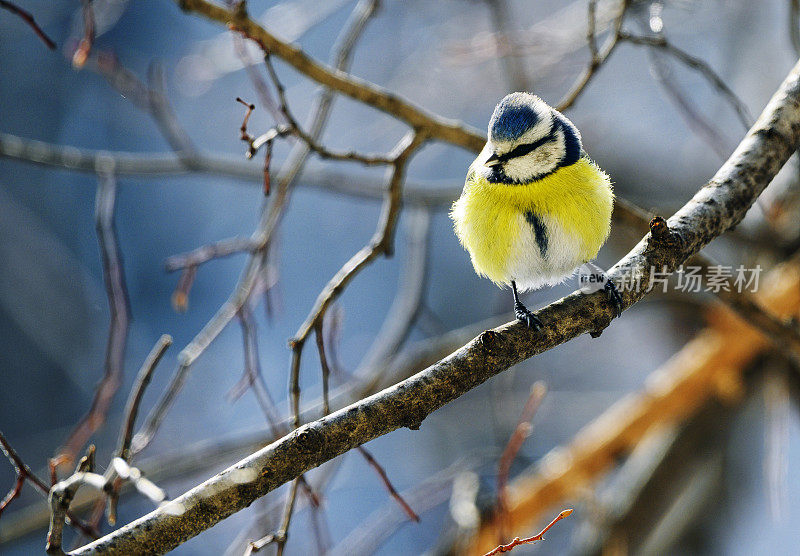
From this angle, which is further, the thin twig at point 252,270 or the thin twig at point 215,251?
the thin twig at point 215,251

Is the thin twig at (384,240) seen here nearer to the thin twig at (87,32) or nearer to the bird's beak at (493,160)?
the bird's beak at (493,160)

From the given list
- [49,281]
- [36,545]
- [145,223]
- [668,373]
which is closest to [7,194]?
[49,281]

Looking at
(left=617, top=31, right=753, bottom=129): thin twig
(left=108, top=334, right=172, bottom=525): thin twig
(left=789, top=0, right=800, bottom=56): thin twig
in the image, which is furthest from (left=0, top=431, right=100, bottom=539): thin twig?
(left=789, top=0, right=800, bottom=56): thin twig

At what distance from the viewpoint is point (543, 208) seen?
63.4 inches

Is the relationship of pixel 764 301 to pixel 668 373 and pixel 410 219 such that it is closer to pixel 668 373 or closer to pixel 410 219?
pixel 668 373

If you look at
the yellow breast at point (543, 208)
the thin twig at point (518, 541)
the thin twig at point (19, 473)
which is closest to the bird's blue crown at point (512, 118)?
the yellow breast at point (543, 208)

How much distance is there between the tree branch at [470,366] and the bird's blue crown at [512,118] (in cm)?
39

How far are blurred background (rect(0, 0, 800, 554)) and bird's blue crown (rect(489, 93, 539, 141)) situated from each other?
1.39 feet

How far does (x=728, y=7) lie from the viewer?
2959 mm

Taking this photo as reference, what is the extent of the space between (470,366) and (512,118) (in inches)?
25.6

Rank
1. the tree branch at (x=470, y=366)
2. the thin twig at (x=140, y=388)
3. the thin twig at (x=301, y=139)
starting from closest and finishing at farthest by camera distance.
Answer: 1. the tree branch at (x=470, y=366)
2. the thin twig at (x=140, y=388)
3. the thin twig at (x=301, y=139)

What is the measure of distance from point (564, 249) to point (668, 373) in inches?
44.4

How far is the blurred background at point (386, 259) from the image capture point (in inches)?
89.7

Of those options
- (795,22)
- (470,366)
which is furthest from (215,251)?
(795,22)
